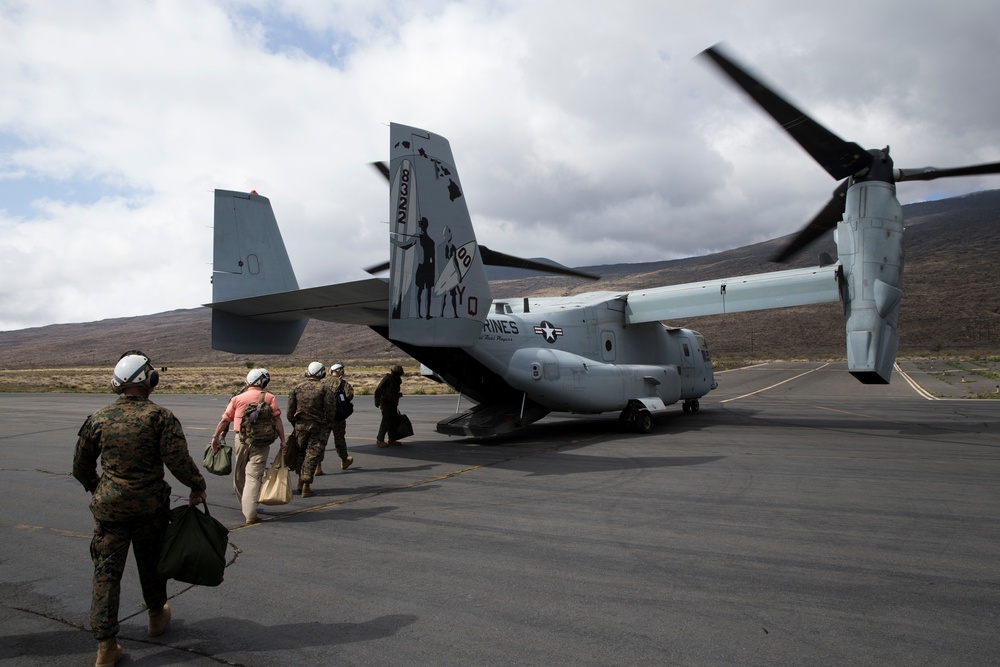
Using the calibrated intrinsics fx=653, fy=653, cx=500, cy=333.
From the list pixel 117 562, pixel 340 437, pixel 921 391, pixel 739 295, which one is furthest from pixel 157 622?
pixel 921 391

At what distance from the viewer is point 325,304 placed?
10.8 m

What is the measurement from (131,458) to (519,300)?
12654 mm

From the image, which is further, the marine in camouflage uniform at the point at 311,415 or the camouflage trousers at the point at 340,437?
the camouflage trousers at the point at 340,437

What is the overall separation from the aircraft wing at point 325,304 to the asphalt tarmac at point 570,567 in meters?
2.82

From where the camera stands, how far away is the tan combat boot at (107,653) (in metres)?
4.03

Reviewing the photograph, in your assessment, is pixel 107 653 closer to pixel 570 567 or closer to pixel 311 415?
pixel 570 567

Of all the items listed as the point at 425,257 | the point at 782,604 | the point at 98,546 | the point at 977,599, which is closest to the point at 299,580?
the point at 98,546

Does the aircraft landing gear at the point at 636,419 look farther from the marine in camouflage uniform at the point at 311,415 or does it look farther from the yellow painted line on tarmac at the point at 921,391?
the yellow painted line on tarmac at the point at 921,391

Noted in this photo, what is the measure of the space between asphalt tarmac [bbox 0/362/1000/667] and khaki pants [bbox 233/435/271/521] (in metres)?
0.40

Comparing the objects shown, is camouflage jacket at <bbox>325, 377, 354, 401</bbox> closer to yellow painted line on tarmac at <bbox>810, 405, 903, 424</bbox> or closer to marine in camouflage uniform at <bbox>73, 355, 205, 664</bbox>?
marine in camouflage uniform at <bbox>73, 355, 205, 664</bbox>

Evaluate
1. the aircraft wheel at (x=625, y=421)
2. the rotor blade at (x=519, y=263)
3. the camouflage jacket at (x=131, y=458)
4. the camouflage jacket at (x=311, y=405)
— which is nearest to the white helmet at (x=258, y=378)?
the camouflage jacket at (x=311, y=405)

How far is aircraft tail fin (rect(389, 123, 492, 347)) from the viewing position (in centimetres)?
1084

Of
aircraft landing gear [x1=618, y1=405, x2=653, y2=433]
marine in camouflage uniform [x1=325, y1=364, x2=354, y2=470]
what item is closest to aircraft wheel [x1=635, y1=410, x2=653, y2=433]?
aircraft landing gear [x1=618, y1=405, x2=653, y2=433]

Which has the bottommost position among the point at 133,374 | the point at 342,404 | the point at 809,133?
the point at 342,404
